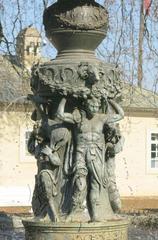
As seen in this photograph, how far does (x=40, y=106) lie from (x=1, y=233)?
3419 millimetres

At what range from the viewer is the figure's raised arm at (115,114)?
7409 millimetres

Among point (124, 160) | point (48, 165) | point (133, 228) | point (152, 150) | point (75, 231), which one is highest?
point (48, 165)

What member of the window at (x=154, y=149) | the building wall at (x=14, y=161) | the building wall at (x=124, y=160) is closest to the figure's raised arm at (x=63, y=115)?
the building wall at (x=124, y=160)

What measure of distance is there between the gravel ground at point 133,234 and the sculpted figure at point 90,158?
9.72 feet

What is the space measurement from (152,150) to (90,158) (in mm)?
23591

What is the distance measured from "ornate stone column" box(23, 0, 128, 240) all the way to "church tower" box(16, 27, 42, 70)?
3569 millimetres

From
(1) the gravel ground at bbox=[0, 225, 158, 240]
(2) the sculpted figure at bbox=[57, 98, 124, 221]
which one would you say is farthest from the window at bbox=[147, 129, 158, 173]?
(2) the sculpted figure at bbox=[57, 98, 124, 221]

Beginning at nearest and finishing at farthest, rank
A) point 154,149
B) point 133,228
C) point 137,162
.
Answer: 1. point 133,228
2. point 137,162
3. point 154,149

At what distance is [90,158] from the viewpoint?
7250 mm

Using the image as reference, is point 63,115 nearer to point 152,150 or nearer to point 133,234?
point 133,234

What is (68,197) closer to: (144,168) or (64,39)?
(64,39)

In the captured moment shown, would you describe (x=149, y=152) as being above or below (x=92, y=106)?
below

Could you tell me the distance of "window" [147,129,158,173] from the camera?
30.1 meters

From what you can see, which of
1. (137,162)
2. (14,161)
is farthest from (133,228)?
(137,162)
